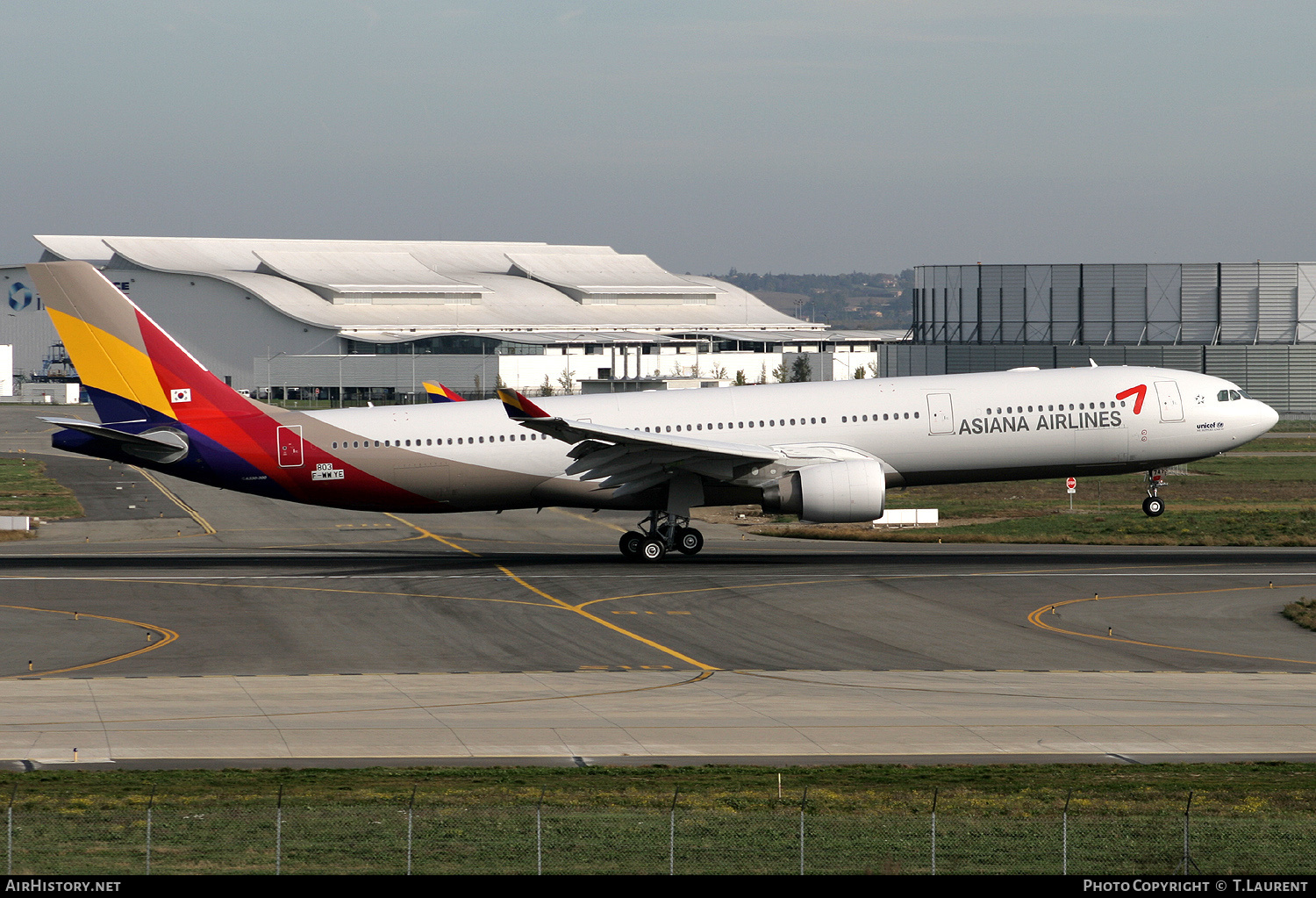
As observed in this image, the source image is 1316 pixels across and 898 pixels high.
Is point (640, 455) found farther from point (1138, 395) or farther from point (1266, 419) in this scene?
point (1266, 419)

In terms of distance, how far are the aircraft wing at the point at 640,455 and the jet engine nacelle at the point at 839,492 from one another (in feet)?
4.21

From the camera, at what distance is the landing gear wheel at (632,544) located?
4603 cm

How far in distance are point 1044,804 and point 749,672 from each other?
11.1 m

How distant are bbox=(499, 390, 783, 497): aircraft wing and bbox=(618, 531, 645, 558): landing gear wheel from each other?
89.5 inches

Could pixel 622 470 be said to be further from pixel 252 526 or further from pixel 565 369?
pixel 565 369

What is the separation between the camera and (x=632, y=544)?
46281mm

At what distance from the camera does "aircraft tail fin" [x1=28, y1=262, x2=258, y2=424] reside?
43.7 metres

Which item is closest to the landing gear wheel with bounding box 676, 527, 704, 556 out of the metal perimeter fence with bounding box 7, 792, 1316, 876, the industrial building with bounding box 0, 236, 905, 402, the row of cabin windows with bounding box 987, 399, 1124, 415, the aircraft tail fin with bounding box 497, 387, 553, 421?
the aircraft tail fin with bounding box 497, 387, 553, 421

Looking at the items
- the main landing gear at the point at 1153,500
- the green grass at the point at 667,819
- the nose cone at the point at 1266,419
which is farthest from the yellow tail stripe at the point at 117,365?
the nose cone at the point at 1266,419

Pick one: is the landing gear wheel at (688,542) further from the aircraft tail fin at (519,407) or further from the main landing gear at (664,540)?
the aircraft tail fin at (519,407)

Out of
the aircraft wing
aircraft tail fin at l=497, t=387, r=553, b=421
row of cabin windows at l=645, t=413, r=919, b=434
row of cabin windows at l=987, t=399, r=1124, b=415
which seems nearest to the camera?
aircraft tail fin at l=497, t=387, r=553, b=421

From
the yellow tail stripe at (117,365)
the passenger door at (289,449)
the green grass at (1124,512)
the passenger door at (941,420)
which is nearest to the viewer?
the yellow tail stripe at (117,365)

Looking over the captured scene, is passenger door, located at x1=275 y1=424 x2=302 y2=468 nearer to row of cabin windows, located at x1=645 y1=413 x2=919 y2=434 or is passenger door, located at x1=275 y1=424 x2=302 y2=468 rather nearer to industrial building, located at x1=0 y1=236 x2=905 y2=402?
row of cabin windows, located at x1=645 y1=413 x2=919 y2=434
